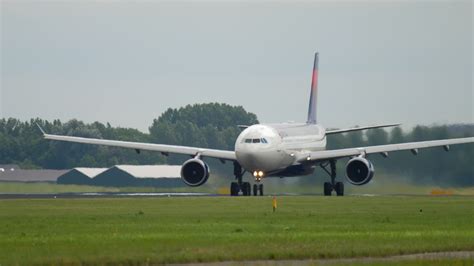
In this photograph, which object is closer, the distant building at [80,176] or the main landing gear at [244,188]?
the main landing gear at [244,188]

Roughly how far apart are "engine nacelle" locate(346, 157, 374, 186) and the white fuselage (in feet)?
14.8

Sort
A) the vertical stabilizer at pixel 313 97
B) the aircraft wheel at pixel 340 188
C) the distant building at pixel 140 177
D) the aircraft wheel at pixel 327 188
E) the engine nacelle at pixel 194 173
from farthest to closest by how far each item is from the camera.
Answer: the distant building at pixel 140 177
the vertical stabilizer at pixel 313 97
the engine nacelle at pixel 194 173
the aircraft wheel at pixel 327 188
the aircraft wheel at pixel 340 188

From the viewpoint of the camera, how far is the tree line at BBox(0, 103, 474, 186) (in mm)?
88938

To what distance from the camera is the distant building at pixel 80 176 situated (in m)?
113

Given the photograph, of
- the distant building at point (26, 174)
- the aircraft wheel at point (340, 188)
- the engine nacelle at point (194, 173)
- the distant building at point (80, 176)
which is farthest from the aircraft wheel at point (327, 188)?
the distant building at point (26, 174)

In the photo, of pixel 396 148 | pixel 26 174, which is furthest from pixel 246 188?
pixel 26 174

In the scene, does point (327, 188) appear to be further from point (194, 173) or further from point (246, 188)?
point (194, 173)

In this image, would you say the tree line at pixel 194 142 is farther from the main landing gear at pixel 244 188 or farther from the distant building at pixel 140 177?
the main landing gear at pixel 244 188

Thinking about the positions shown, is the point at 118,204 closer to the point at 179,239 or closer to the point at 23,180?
the point at 179,239

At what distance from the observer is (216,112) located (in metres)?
157

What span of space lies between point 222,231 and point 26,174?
256 ft

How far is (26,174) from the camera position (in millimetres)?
120875

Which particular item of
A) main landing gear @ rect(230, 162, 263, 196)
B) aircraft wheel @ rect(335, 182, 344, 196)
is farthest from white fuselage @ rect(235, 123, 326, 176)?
aircraft wheel @ rect(335, 182, 344, 196)

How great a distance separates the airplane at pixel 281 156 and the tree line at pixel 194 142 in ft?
10.5
